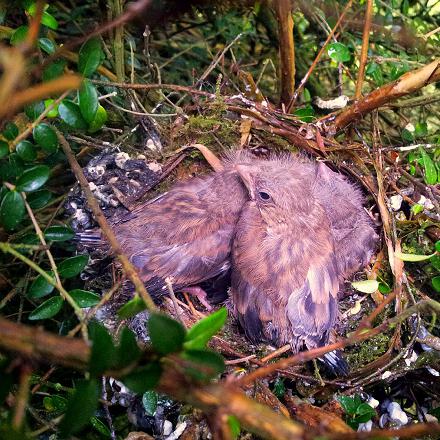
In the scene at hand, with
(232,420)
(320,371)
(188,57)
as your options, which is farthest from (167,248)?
(232,420)

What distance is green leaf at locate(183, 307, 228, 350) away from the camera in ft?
2.28

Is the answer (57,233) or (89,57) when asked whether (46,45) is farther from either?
(57,233)

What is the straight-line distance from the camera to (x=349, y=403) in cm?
140

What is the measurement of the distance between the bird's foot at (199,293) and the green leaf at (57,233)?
28.2 inches

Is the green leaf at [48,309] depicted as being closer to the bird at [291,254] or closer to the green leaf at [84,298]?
the green leaf at [84,298]

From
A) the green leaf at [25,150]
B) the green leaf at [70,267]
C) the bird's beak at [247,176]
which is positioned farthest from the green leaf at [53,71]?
the bird's beak at [247,176]

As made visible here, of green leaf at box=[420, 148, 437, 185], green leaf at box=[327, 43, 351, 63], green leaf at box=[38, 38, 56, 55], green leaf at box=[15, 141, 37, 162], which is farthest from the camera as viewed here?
green leaf at box=[327, 43, 351, 63]

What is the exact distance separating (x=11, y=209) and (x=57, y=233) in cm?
19

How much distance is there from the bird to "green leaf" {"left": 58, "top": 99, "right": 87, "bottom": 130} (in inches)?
32.2

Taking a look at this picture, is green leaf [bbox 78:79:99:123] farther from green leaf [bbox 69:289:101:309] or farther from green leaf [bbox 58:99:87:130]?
green leaf [bbox 69:289:101:309]

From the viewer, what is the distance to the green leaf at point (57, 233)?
1.20 m

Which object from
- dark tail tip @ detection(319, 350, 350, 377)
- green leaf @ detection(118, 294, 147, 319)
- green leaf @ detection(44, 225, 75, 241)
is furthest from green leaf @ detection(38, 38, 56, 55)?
dark tail tip @ detection(319, 350, 350, 377)

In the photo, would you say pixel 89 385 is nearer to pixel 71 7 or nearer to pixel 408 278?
pixel 408 278

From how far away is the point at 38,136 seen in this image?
45.3 inches
